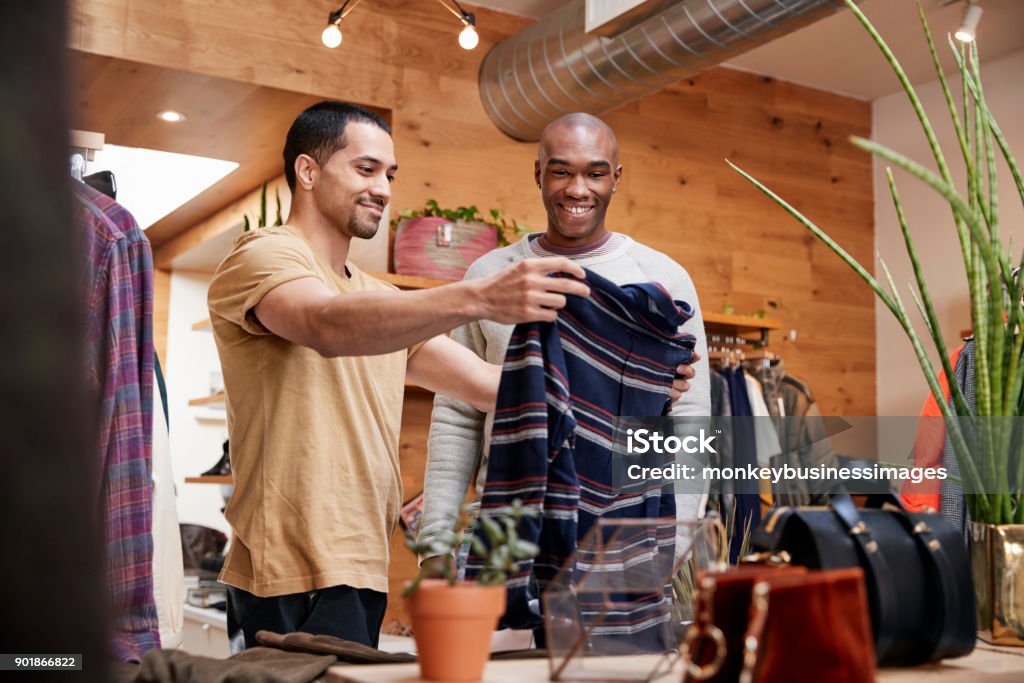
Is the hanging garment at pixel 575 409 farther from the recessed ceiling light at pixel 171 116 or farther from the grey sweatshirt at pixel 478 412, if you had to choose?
the recessed ceiling light at pixel 171 116

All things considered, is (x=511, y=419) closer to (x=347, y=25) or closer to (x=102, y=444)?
(x=102, y=444)

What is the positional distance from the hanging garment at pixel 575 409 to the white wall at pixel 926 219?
3.96 m

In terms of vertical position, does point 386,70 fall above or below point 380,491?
above

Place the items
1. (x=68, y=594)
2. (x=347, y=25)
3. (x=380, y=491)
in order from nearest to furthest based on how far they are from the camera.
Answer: (x=68, y=594) → (x=380, y=491) → (x=347, y=25)

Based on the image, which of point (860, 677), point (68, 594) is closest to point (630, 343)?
point (860, 677)

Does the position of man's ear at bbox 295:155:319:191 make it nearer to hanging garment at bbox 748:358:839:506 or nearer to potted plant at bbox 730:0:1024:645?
potted plant at bbox 730:0:1024:645

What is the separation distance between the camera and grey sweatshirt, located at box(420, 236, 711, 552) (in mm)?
1964

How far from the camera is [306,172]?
2.20m

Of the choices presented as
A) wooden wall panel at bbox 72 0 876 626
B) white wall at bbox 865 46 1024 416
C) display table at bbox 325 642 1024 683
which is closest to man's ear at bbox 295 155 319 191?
display table at bbox 325 642 1024 683

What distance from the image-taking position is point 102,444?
Answer: 1692mm

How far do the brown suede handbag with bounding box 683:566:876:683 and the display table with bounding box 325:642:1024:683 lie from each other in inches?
7.2

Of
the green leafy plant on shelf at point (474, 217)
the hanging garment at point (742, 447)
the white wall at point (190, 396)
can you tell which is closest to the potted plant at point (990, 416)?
the hanging garment at point (742, 447)

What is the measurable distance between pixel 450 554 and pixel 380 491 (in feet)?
3.28

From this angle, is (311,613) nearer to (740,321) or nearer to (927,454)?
(927,454)
